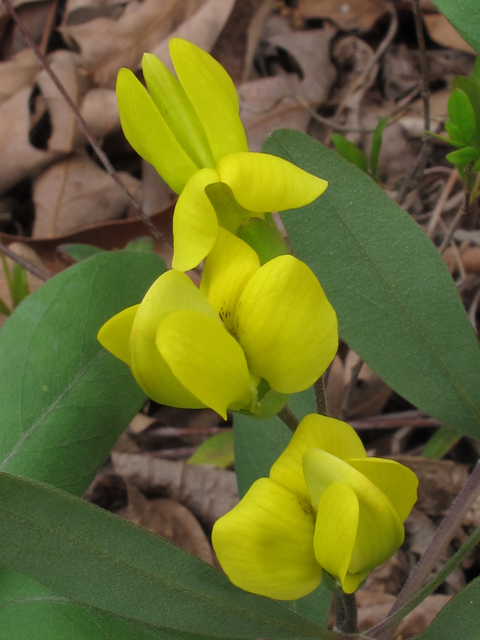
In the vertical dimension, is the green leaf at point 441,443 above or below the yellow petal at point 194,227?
below

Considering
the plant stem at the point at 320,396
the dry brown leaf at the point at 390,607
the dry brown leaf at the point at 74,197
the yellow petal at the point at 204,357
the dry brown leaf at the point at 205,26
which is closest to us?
the yellow petal at the point at 204,357

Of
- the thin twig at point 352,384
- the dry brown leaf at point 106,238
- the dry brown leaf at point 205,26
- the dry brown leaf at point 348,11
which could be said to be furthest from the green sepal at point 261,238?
the dry brown leaf at point 348,11

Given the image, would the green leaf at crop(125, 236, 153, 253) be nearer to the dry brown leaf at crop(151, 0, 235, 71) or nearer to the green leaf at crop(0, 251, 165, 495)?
the green leaf at crop(0, 251, 165, 495)

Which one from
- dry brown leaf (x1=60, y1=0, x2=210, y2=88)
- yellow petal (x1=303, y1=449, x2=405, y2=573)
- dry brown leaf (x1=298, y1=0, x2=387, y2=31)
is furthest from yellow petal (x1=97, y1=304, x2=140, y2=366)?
dry brown leaf (x1=298, y1=0, x2=387, y2=31)

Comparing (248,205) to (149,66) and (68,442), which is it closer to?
(149,66)

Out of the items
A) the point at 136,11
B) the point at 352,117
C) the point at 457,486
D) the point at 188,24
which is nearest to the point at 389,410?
the point at 457,486

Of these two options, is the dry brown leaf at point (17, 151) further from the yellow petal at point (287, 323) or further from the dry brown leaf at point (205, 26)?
the yellow petal at point (287, 323)
